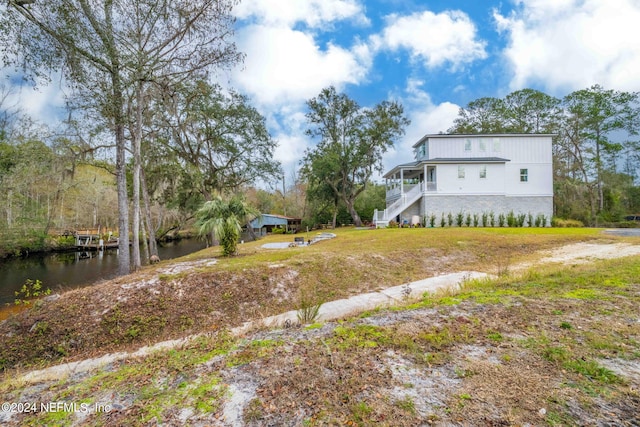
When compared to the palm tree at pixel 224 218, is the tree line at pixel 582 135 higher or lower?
higher

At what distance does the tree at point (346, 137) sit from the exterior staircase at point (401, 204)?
267 inches

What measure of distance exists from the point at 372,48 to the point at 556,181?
24.0 m

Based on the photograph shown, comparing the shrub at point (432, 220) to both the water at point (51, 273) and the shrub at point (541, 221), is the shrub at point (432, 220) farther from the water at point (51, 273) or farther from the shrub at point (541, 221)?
the water at point (51, 273)

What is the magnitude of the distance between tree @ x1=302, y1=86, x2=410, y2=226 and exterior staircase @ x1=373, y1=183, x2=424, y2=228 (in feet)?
22.2

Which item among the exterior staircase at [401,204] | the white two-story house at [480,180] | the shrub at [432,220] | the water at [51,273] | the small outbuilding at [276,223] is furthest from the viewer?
the small outbuilding at [276,223]

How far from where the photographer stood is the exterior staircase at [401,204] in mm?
22875

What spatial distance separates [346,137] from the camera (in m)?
29.7

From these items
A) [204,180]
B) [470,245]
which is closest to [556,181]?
[470,245]

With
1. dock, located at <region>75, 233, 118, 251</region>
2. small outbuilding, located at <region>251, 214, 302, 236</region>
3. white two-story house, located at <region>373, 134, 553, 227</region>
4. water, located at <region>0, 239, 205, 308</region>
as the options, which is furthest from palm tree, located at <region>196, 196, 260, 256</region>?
dock, located at <region>75, 233, 118, 251</region>

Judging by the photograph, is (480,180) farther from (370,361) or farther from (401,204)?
(370,361)

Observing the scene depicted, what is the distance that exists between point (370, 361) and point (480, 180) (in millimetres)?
23543

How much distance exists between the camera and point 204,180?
71.2 ft

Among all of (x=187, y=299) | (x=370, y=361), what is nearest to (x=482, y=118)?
(x=187, y=299)

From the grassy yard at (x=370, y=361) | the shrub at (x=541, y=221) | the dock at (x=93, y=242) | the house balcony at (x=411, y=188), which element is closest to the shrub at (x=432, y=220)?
the house balcony at (x=411, y=188)
